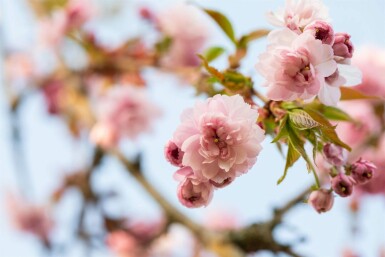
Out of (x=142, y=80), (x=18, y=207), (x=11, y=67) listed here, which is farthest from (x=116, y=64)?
(x=18, y=207)

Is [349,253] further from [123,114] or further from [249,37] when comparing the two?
[249,37]

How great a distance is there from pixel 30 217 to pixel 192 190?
90.8 inches

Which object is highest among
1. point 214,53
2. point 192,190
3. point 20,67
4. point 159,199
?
point 192,190

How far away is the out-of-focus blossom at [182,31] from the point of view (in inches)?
84.6

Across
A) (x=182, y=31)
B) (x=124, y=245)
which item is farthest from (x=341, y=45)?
(x=124, y=245)

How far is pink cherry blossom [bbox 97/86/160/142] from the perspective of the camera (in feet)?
A: 6.66

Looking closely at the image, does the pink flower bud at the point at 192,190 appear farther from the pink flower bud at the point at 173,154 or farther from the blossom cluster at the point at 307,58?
the blossom cluster at the point at 307,58

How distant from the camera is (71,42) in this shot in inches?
94.3

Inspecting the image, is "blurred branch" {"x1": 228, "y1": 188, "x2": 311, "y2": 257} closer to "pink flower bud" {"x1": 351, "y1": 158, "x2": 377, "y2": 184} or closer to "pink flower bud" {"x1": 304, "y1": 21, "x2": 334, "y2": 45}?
"pink flower bud" {"x1": 351, "y1": 158, "x2": 377, "y2": 184}

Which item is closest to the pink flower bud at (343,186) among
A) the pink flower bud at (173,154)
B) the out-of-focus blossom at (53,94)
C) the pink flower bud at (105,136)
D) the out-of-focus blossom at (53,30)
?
the pink flower bud at (173,154)

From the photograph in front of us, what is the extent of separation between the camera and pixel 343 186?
79 cm

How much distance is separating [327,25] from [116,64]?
4.80 feet

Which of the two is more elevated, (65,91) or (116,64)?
(116,64)

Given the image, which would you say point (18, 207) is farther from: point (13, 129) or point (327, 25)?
point (327, 25)
